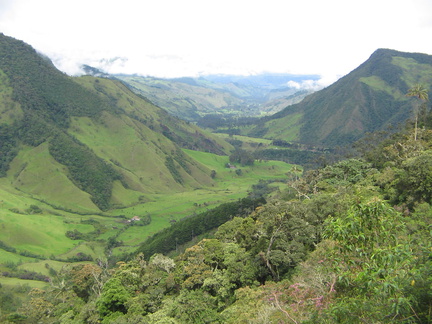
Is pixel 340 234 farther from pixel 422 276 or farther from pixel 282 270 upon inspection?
pixel 282 270

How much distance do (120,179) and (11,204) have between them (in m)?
60.2

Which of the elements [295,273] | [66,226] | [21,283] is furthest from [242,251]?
[66,226]

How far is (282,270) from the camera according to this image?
35906mm

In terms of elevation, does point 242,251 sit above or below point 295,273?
below

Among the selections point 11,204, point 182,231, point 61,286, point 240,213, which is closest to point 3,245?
point 11,204

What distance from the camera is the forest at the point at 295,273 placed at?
13633 millimetres

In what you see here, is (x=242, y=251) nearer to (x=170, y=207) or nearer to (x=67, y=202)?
(x=170, y=207)

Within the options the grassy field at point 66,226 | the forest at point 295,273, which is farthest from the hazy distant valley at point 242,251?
the grassy field at point 66,226

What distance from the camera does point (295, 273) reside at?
108ft

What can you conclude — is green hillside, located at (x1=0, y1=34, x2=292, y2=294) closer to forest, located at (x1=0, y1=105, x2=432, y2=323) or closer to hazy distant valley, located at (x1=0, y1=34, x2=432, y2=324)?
hazy distant valley, located at (x1=0, y1=34, x2=432, y2=324)

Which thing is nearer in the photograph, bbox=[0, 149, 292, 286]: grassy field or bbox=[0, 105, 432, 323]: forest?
bbox=[0, 105, 432, 323]: forest

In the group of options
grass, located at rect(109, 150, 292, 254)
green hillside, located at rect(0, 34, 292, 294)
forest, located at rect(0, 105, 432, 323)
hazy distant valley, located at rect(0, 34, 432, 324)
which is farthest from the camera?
grass, located at rect(109, 150, 292, 254)

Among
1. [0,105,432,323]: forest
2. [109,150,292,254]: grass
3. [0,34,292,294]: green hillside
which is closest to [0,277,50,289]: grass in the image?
[0,34,292,294]: green hillside

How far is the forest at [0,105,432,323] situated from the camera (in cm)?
1363
